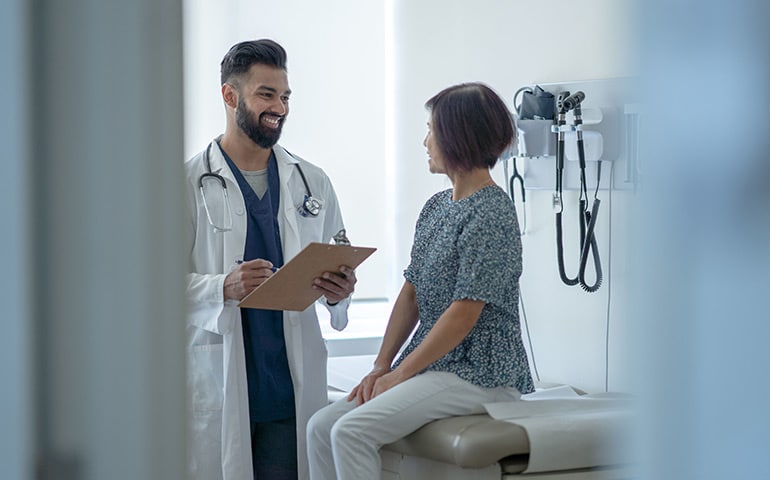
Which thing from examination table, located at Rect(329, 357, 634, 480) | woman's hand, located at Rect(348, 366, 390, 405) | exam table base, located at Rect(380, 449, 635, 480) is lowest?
exam table base, located at Rect(380, 449, 635, 480)

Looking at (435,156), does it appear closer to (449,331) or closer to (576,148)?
(449,331)

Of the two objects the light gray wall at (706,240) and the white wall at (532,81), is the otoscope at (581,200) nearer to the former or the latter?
the white wall at (532,81)

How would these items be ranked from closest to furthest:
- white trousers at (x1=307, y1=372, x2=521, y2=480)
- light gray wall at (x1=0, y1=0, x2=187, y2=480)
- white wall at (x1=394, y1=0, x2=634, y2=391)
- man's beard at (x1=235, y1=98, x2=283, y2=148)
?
light gray wall at (x1=0, y1=0, x2=187, y2=480)
white trousers at (x1=307, y1=372, x2=521, y2=480)
man's beard at (x1=235, y1=98, x2=283, y2=148)
white wall at (x1=394, y1=0, x2=634, y2=391)

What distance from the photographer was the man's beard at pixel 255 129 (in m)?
2.77

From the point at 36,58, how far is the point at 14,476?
265 mm

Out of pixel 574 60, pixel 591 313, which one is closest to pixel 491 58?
pixel 574 60

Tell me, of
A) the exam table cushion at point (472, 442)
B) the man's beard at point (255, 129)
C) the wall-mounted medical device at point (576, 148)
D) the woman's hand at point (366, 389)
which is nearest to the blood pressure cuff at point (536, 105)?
the wall-mounted medical device at point (576, 148)

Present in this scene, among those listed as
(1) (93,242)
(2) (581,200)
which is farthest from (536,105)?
(1) (93,242)

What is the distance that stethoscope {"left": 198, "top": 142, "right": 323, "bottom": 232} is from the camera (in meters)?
2.62

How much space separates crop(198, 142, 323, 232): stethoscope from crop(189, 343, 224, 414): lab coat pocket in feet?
1.13

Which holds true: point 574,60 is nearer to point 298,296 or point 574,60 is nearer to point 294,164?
point 294,164

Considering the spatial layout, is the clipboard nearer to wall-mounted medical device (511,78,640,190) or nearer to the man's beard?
the man's beard

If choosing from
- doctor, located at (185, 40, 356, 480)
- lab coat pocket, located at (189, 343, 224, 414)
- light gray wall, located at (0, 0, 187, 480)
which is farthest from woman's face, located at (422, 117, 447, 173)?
light gray wall, located at (0, 0, 187, 480)

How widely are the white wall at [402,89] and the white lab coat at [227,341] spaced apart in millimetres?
938
